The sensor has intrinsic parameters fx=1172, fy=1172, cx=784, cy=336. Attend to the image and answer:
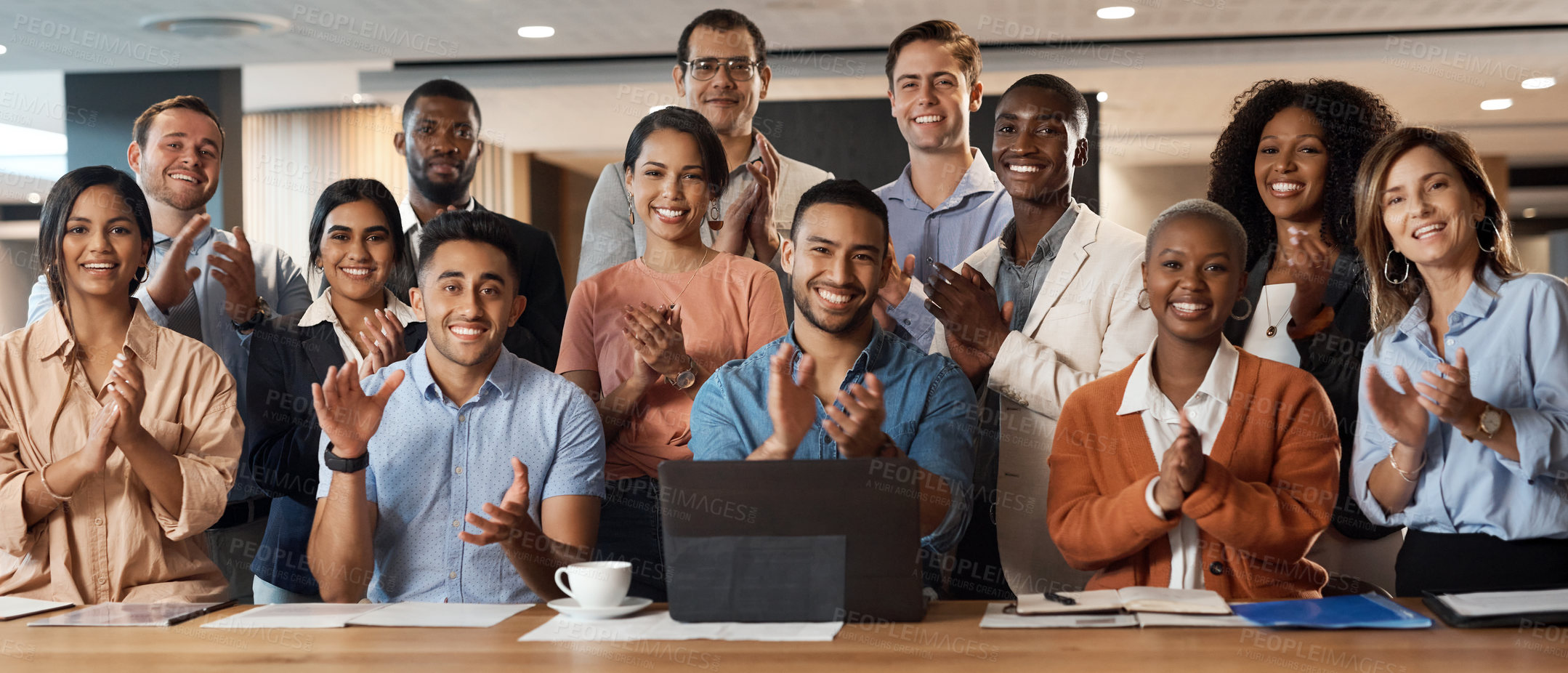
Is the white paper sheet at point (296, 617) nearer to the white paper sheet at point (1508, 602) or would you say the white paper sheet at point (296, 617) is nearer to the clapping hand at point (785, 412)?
the clapping hand at point (785, 412)

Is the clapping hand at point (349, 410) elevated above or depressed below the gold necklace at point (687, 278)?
below

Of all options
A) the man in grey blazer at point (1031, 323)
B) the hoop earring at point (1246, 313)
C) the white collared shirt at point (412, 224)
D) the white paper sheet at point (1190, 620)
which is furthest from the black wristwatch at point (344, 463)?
the hoop earring at point (1246, 313)

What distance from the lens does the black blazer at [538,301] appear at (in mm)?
3012

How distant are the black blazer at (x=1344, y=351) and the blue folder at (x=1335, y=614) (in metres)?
0.91

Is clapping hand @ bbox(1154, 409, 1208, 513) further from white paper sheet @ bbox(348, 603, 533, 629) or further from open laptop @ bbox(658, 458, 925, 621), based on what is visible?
white paper sheet @ bbox(348, 603, 533, 629)

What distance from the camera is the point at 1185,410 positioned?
7.32ft

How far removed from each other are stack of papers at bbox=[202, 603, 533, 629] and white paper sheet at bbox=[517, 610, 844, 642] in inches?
5.2

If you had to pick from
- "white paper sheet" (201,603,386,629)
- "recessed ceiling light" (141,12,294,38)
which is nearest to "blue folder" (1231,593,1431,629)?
"white paper sheet" (201,603,386,629)

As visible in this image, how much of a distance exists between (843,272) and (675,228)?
0.61 m

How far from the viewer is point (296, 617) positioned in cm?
186

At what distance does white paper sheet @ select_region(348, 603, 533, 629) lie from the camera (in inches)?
70.9

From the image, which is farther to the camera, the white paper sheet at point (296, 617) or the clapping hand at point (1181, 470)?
the clapping hand at point (1181, 470)

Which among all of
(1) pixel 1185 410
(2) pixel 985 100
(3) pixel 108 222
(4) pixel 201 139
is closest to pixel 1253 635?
(1) pixel 1185 410

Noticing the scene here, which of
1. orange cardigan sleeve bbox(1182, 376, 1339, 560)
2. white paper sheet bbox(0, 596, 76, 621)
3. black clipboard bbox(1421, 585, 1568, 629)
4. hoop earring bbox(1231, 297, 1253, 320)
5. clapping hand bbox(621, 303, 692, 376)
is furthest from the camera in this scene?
hoop earring bbox(1231, 297, 1253, 320)
